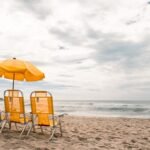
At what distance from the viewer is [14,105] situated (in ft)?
23.8

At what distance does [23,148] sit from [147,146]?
3.05 meters

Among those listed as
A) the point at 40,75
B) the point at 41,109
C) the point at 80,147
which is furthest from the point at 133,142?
the point at 40,75

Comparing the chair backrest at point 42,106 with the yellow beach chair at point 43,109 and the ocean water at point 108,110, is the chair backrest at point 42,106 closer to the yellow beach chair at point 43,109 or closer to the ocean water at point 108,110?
the yellow beach chair at point 43,109

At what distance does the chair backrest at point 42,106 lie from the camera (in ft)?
22.9

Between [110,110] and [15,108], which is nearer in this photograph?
[15,108]

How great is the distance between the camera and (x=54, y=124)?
277 inches

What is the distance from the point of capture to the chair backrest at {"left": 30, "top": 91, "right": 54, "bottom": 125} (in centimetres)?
699

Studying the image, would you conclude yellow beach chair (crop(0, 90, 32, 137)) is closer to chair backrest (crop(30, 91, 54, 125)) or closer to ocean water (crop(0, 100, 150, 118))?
chair backrest (crop(30, 91, 54, 125))

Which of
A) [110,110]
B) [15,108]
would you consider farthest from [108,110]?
[15,108]

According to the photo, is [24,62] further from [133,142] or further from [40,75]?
[133,142]

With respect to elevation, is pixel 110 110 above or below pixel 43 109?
below

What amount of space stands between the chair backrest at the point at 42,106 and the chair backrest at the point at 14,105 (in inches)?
11.5

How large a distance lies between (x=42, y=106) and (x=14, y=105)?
29.2 inches

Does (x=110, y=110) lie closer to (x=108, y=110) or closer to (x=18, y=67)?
(x=108, y=110)
